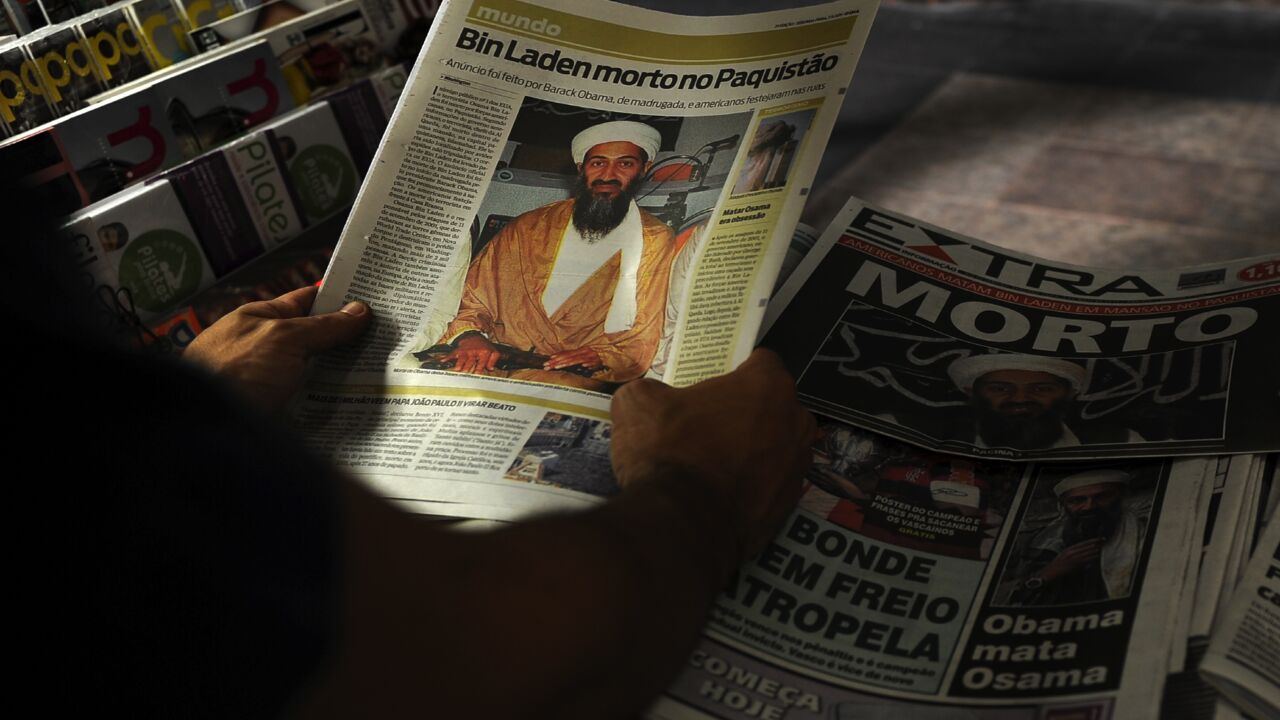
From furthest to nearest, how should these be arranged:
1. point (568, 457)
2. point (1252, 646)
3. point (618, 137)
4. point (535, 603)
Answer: point (618, 137)
point (568, 457)
point (1252, 646)
point (535, 603)

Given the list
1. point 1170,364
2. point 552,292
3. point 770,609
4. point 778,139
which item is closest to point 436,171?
point 552,292

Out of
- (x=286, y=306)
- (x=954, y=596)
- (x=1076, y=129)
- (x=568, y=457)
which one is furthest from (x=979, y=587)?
(x=1076, y=129)

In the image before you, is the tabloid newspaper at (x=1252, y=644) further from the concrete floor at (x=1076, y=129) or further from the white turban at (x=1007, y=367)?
the concrete floor at (x=1076, y=129)

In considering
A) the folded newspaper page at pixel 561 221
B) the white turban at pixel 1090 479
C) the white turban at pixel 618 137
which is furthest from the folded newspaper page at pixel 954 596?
the white turban at pixel 618 137

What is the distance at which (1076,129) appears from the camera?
212 centimetres

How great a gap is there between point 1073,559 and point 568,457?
0.85ft

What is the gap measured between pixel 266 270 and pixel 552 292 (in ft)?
0.81

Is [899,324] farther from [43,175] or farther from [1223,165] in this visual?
[1223,165]

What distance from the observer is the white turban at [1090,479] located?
1.82 feet

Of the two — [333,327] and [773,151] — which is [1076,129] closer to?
[773,151]

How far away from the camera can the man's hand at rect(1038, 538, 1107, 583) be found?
1.67ft

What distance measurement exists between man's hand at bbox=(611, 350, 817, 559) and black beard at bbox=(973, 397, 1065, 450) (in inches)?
4.2

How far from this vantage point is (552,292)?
0.64m

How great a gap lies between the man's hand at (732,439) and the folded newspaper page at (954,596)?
3 centimetres
